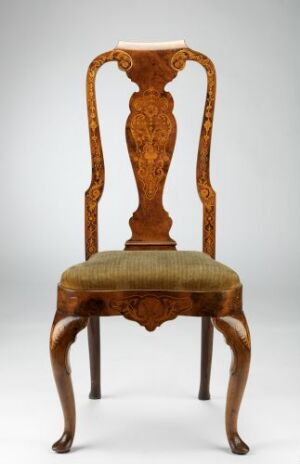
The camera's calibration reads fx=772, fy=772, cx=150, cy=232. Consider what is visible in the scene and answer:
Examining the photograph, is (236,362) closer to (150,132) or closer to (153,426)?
(153,426)

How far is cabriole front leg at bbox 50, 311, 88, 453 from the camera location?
2.40 metres

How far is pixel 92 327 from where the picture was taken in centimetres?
298

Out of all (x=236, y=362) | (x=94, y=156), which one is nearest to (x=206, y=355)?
(x=236, y=362)

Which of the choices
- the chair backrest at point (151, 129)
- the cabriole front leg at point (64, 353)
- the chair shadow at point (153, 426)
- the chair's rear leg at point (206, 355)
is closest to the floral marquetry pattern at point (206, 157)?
the chair backrest at point (151, 129)

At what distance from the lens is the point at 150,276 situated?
235 cm

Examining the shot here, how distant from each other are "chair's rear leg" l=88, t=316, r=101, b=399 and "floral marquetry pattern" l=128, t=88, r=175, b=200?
53 centimetres

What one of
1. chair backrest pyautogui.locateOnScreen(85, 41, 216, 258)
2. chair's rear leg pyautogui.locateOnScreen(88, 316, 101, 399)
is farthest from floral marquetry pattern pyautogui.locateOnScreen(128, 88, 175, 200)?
chair's rear leg pyautogui.locateOnScreen(88, 316, 101, 399)

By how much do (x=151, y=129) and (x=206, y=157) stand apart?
0.78ft

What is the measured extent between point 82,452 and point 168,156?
1.15m

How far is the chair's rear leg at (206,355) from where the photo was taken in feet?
9.68

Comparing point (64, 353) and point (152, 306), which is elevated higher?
point (152, 306)
